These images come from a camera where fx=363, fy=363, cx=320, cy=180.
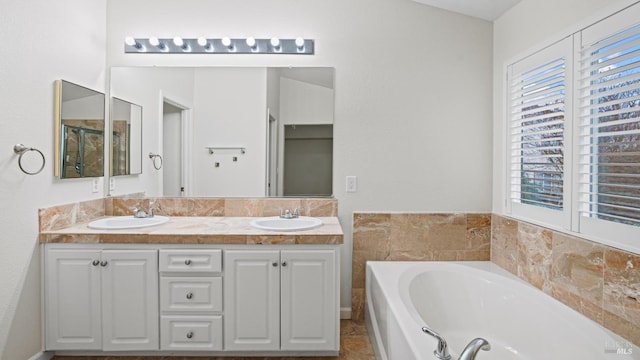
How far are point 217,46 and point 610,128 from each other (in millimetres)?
2479

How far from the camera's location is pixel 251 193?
108 inches

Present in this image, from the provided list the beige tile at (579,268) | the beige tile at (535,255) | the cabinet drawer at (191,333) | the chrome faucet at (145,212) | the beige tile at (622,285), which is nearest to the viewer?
the beige tile at (622,285)

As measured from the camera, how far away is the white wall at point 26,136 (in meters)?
1.88

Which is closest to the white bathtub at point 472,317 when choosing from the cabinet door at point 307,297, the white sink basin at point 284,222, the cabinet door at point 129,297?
the cabinet door at point 307,297

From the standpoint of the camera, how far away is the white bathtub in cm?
155

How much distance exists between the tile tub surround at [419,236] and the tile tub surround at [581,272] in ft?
0.87

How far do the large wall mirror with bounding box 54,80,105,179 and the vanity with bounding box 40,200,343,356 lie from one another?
1.46ft

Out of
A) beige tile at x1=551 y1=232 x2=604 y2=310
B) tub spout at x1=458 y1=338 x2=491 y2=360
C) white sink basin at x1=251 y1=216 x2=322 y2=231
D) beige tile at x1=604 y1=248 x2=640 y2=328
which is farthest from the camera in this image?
white sink basin at x1=251 y1=216 x2=322 y2=231

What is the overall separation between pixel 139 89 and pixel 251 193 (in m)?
1.16

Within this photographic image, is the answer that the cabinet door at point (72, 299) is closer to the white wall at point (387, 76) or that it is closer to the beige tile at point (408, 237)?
the white wall at point (387, 76)

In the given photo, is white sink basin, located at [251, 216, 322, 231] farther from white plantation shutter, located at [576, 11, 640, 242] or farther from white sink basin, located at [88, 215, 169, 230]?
white plantation shutter, located at [576, 11, 640, 242]

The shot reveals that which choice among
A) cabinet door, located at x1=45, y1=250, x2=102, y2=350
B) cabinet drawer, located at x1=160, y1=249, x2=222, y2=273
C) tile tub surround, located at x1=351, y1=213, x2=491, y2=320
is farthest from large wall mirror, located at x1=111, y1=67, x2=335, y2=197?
cabinet door, located at x1=45, y1=250, x2=102, y2=350

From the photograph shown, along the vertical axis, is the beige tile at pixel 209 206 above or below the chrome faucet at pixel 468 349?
above

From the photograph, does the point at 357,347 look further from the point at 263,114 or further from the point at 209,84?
the point at 209,84
